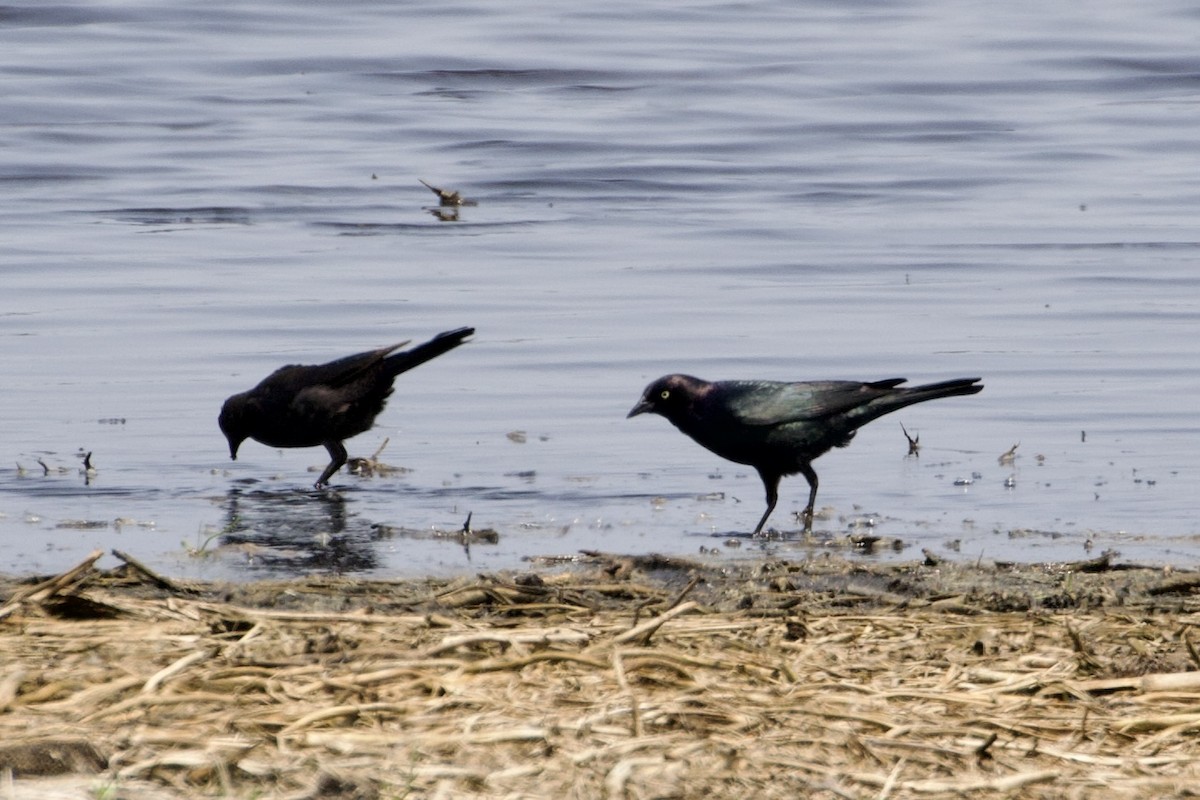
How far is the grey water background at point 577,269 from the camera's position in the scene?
8641 mm

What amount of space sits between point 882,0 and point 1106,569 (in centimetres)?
3046

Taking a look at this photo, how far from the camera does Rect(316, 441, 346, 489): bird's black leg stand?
9.51 metres

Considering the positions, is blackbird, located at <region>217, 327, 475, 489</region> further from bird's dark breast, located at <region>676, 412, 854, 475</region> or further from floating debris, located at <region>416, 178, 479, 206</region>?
floating debris, located at <region>416, 178, 479, 206</region>

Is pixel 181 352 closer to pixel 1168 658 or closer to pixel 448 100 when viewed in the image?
pixel 1168 658

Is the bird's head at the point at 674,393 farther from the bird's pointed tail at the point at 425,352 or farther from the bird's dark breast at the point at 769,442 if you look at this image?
the bird's pointed tail at the point at 425,352

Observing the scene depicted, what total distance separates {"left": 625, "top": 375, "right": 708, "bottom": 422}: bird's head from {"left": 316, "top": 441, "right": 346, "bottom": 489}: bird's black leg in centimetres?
152

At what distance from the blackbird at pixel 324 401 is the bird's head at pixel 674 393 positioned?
1119mm

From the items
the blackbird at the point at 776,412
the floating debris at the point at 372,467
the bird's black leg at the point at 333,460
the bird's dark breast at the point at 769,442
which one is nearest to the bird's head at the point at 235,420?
the bird's black leg at the point at 333,460

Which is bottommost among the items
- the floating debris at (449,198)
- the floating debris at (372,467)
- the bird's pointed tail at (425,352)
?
the floating debris at (372,467)

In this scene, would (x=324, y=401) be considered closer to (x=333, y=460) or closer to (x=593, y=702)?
(x=333, y=460)

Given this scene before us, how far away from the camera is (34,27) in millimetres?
30547

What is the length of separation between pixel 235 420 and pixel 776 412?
279 centimetres

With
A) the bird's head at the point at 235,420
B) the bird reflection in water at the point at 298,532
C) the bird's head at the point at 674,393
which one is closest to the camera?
the bird reflection in water at the point at 298,532

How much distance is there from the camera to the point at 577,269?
15.9m
